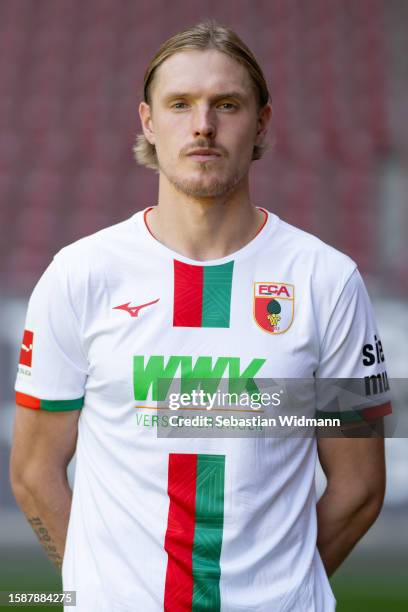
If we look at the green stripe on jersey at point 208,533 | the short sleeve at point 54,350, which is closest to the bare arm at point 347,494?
the green stripe on jersey at point 208,533

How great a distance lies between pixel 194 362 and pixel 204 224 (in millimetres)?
297

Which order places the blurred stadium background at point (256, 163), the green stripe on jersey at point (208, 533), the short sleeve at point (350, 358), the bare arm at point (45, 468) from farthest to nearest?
the blurred stadium background at point (256, 163) < the bare arm at point (45, 468) < the short sleeve at point (350, 358) < the green stripe on jersey at point (208, 533)

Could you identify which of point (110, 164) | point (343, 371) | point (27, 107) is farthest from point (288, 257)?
point (27, 107)

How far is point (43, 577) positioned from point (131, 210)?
3265 mm

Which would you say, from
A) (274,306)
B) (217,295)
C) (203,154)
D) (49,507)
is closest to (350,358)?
(274,306)

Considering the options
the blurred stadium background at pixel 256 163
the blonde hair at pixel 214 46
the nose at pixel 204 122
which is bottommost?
the nose at pixel 204 122

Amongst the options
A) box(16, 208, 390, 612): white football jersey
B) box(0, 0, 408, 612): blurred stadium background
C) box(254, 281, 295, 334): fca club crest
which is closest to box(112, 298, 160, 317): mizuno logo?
box(16, 208, 390, 612): white football jersey

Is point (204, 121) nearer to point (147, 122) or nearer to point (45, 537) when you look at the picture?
point (147, 122)

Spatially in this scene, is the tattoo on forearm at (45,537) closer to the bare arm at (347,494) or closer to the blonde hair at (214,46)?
the bare arm at (347,494)

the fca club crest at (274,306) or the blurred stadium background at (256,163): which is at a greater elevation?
the blurred stadium background at (256,163)

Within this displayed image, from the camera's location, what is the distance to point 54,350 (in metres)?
2.04

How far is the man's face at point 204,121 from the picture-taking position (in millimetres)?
1981

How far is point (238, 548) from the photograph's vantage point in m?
1.91

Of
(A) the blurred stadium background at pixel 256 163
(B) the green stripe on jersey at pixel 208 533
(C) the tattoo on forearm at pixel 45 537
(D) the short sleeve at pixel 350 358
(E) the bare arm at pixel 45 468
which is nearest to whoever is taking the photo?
(B) the green stripe on jersey at pixel 208 533
